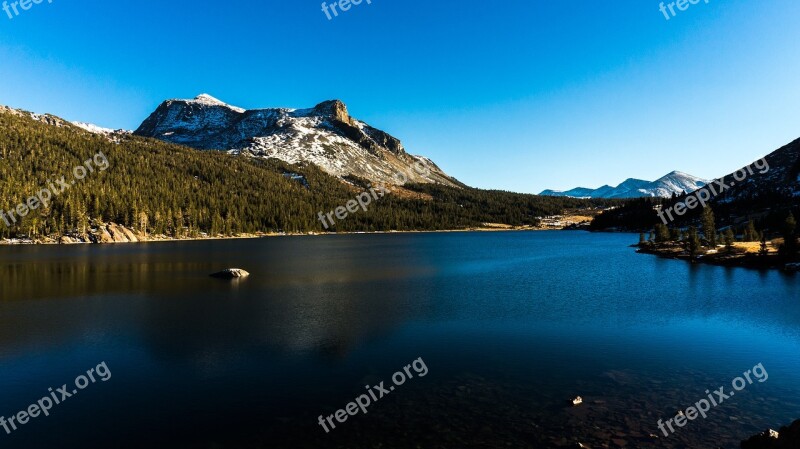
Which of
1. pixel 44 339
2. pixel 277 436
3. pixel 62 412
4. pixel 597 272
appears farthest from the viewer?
pixel 597 272

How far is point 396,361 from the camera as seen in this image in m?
34.2

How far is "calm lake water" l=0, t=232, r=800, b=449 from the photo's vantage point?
76.5 feet

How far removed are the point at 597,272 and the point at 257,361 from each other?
7872 centimetres

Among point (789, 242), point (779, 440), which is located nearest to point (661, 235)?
point (789, 242)

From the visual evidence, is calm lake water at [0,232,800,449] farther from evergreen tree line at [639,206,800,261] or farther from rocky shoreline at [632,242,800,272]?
evergreen tree line at [639,206,800,261]

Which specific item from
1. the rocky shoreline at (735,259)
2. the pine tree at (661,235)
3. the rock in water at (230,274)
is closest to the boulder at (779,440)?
the rock in water at (230,274)

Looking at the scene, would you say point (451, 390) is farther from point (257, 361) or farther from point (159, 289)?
point (159, 289)

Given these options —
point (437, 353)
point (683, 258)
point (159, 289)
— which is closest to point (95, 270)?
point (159, 289)

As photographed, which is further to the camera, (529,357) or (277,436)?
(529,357)

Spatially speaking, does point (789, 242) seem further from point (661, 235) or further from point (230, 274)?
point (230, 274)

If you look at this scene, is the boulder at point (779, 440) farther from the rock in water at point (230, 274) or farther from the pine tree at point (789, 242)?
the pine tree at point (789, 242)

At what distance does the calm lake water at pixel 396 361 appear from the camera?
76.5 feet

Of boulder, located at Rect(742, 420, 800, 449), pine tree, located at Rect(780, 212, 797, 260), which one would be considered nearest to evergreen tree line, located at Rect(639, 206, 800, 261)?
pine tree, located at Rect(780, 212, 797, 260)

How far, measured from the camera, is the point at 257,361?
33.9 m
